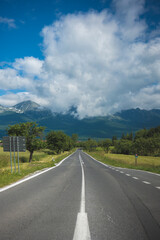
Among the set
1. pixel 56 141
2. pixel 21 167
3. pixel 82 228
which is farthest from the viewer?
pixel 56 141

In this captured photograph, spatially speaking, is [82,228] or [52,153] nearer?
[82,228]

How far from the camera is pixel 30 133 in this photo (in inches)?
1623

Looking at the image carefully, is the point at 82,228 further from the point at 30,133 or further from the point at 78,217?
the point at 30,133

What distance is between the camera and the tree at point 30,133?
39250mm

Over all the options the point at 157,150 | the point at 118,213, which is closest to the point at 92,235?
the point at 118,213

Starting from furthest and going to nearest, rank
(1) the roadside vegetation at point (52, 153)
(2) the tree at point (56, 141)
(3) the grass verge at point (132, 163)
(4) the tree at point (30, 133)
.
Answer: (2) the tree at point (56, 141) < (4) the tree at point (30, 133) < (3) the grass verge at point (132, 163) < (1) the roadside vegetation at point (52, 153)

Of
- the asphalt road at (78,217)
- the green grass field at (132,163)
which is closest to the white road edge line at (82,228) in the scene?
the asphalt road at (78,217)

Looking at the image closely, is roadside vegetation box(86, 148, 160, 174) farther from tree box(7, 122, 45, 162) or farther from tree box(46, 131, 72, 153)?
tree box(46, 131, 72, 153)

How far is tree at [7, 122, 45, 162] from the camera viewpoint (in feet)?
129

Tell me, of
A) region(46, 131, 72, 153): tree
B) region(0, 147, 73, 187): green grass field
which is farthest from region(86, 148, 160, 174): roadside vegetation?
region(46, 131, 72, 153): tree

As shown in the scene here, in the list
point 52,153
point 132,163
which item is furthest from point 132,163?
point 52,153

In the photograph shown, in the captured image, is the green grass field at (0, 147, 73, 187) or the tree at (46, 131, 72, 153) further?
the tree at (46, 131, 72, 153)

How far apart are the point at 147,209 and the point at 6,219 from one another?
3766 mm

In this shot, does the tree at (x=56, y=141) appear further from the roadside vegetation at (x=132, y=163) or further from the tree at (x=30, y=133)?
the tree at (x=30, y=133)
